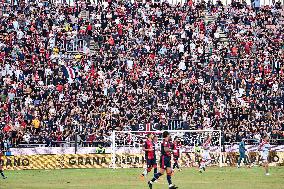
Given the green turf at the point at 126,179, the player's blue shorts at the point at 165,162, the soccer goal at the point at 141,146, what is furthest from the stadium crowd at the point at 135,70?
the player's blue shorts at the point at 165,162

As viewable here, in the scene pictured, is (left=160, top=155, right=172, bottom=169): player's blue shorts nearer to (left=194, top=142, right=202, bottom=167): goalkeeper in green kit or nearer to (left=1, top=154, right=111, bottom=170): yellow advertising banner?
(left=1, top=154, right=111, bottom=170): yellow advertising banner

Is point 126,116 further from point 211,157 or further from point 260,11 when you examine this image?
point 260,11

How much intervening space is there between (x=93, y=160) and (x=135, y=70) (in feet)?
33.6

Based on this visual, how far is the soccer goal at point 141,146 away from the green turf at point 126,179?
3489 mm

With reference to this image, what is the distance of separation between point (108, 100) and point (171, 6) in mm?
14248

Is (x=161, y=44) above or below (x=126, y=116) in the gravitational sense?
above

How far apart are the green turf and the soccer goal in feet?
11.4

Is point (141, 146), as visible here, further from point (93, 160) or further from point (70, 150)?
point (70, 150)

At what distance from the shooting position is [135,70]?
61.5 meters

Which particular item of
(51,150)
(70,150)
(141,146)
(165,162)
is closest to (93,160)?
(70,150)

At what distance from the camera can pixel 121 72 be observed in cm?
6106

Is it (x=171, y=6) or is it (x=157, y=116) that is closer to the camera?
(x=157, y=116)

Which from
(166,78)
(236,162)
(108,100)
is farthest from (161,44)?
(236,162)

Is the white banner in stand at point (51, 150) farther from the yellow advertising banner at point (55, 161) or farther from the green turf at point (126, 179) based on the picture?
the green turf at point (126, 179)
